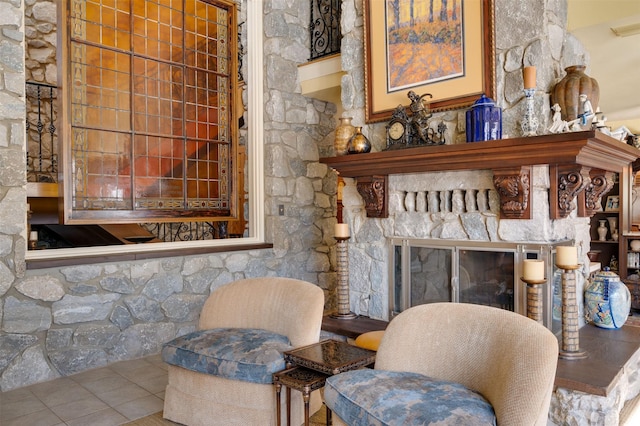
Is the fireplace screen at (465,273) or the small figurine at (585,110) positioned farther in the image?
the fireplace screen at (465,273)

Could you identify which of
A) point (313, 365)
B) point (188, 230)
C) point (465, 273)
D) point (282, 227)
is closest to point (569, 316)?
point (465, 273)

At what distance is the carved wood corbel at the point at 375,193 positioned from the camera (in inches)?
143

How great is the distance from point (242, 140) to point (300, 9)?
166 centimetres

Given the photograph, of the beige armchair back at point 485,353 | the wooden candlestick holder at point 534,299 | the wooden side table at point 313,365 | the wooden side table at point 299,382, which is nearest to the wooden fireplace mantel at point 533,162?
the wooden candlestick holder at point 534,299

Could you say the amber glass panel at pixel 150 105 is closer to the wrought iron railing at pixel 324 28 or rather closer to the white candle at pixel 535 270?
the wrought iron railing at pixel 324 28

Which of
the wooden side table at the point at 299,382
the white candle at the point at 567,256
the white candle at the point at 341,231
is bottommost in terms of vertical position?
the wooden side table at the point at 299,382

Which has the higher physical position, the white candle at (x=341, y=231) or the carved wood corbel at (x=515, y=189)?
the carved wood corbel at (x=515, y=189)

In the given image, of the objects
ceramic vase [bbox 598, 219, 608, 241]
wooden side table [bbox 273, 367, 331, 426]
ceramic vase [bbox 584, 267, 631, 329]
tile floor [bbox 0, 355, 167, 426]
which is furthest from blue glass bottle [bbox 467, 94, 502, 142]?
ceramic vase [bbox 598, 219, 608, 241]

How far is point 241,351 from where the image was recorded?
231cm

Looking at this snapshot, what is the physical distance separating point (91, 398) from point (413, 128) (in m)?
2.74

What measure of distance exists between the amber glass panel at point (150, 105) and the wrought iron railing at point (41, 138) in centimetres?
224

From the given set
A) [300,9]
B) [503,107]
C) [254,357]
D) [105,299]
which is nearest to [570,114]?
[503,107]

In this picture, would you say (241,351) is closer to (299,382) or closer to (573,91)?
(299,382)

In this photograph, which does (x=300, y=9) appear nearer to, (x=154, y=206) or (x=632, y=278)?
(x=154, y=206)
